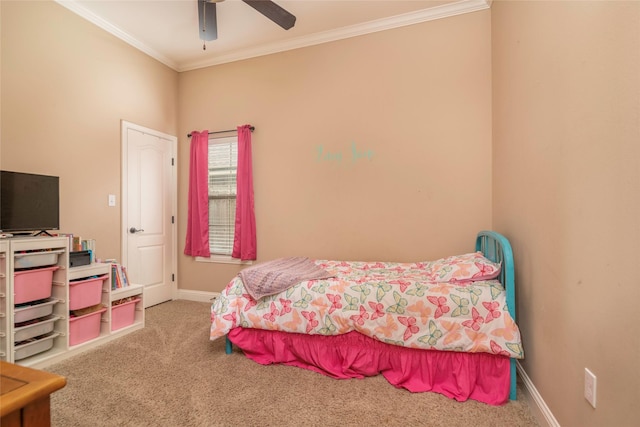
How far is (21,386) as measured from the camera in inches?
23.2

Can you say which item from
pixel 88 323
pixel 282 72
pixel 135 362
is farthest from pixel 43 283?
pixel 282 72

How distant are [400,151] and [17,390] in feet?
10.1

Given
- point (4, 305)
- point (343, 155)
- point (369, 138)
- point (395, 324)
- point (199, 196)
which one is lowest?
point (395, 324)

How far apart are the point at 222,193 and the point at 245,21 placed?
1.94 m

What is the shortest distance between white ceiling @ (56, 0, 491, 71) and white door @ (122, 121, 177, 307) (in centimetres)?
102

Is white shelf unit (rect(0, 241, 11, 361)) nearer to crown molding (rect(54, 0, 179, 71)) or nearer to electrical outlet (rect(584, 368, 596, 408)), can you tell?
crown molding (rect(54, 0, 179, 71))

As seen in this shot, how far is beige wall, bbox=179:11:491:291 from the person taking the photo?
2908 millimetres

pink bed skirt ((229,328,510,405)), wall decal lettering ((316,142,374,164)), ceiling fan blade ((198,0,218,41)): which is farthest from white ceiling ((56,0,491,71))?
pink bed skirt ((229,328,510,405))

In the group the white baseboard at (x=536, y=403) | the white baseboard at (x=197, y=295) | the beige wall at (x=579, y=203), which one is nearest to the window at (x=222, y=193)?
the white baseboard at (x=197, y=295)

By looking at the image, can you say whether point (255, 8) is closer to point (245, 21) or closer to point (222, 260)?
point (245, 21)

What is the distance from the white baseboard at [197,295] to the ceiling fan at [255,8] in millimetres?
2912

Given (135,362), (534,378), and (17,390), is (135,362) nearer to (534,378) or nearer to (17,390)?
(17,390)

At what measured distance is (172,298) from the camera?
3.95 m

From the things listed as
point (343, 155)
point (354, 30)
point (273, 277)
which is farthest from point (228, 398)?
point (354, 30)
